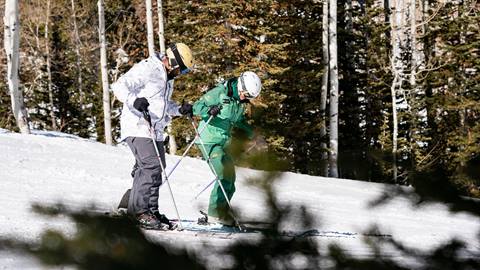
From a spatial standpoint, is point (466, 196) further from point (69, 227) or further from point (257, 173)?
point (69, 227)

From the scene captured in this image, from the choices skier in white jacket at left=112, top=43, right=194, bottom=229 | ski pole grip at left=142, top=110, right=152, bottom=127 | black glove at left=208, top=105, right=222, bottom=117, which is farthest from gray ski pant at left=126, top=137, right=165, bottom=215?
black glove at left=208, top=105, right=222, bottom=117

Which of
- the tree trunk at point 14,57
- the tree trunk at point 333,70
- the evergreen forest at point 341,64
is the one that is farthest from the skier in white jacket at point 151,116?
the tree trunk at point 333,70

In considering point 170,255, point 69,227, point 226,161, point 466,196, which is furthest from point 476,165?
point 69,227

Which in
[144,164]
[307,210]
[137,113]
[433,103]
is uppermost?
[307,210]

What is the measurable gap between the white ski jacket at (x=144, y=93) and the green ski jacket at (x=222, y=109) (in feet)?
2.28

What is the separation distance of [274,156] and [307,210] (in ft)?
0.49

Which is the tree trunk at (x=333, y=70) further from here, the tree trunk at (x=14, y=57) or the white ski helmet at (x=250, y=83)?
the white ski helmet at (x=250, y=83)

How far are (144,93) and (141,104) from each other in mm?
418

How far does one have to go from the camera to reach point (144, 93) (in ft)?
19.0

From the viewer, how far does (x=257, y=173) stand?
1463 mm

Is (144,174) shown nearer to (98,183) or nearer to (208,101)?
(208,101)

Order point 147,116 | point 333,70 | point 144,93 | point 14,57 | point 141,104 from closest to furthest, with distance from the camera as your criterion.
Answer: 1. point 141,104
2. point 147,116
3. point 144,93
4. point 14,57
5. point 333,70

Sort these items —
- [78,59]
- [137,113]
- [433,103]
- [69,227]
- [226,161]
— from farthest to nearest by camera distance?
[78,59] < [433,103] < [137,113] < [226,161] < [69,227]

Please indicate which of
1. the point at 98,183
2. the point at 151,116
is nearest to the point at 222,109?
the point at 151,116
